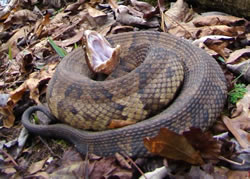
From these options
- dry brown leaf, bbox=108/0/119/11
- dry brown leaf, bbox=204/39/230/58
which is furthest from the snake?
dry brown leaf, bbox=108/0/119/11

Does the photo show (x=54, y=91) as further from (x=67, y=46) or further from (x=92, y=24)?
(x=92, y=24)

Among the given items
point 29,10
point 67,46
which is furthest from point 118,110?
point 29,10

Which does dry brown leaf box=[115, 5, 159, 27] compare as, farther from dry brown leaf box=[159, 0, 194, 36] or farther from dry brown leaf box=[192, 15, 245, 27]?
dry brown leaf box=[192, 15, 245, 27]

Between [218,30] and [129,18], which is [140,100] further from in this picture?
[129,18]

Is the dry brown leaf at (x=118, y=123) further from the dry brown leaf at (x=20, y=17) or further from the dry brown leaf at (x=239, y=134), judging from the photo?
the dry brown leaf at (x=20, y=17)

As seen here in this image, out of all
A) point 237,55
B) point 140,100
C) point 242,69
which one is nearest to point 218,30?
point 237,55

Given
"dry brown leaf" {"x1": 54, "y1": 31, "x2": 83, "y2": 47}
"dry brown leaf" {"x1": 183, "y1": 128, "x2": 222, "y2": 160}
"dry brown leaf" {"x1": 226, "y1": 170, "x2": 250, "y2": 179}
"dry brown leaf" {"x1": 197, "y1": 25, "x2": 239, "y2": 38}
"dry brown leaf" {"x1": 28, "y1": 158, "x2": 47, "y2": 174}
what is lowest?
"dry brown leaf" {"x1": 197, "y1": 25, "x2": 239, "y2": 38}

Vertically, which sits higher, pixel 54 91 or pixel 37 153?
pixel 54 91
